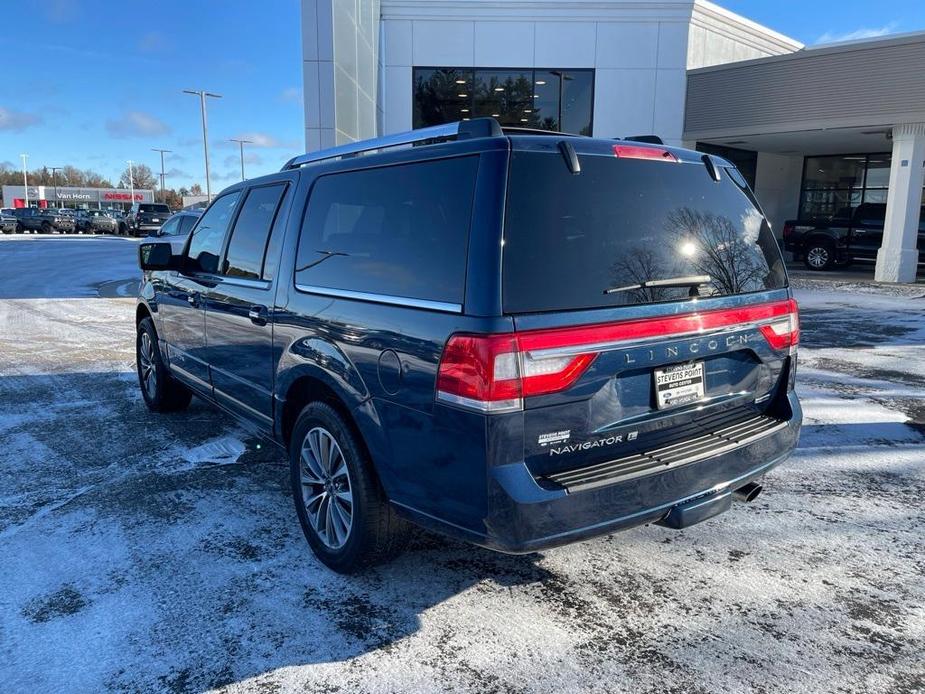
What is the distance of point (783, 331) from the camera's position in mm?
3246

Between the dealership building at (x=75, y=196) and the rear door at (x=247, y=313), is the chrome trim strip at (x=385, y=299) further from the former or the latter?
the dealership building at (x=75, y=196)

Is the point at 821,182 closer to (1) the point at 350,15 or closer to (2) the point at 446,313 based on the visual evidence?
(1) the point at 350,15

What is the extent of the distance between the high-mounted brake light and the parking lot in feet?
3.48

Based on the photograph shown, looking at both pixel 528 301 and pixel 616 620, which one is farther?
pixel 616 620

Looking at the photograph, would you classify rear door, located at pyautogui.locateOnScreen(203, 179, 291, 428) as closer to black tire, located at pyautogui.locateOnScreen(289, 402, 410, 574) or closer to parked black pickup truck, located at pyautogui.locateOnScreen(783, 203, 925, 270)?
black tire, located at pyautogui.locateOnScreen(289, 402, 410, 574)

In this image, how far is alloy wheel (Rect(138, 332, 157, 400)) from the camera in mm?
5762

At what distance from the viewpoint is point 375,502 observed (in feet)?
9.76

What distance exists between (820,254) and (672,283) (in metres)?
20.8

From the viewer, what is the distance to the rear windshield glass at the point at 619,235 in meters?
2.46

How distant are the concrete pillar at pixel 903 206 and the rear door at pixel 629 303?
16698 mm

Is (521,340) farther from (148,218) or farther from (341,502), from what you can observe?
(148,218)

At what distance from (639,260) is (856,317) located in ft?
35.7

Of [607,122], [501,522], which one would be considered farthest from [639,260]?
[607,122]

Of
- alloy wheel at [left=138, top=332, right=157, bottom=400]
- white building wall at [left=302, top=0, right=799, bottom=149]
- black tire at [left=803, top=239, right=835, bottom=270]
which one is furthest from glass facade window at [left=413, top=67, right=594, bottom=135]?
alloy wheel at [left=138, top=332, right=157, bottom=400]
